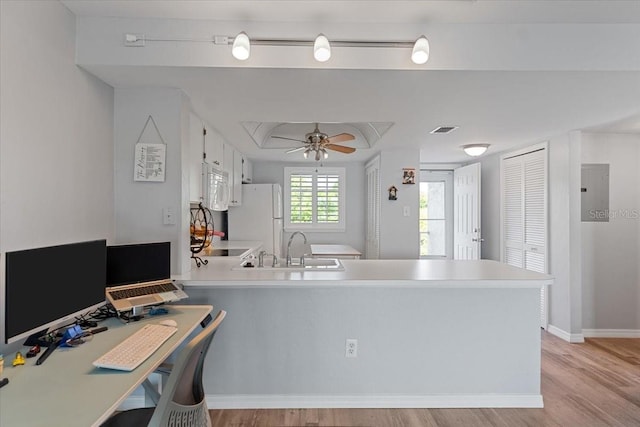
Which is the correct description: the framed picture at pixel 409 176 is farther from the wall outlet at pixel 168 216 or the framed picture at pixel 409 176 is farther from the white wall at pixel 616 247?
the wall outlet at pixel 168 216

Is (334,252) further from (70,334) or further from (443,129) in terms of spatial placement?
(70,334)

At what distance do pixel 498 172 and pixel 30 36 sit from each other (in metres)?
4.96

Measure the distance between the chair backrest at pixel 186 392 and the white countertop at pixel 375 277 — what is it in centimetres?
82

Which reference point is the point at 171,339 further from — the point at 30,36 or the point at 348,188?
the point at 348,188

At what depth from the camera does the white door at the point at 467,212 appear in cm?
501

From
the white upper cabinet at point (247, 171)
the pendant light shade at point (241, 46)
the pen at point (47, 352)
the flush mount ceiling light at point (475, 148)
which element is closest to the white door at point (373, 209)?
the flush mount ceiling light at point (475, 148)

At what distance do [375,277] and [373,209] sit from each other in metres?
2.82

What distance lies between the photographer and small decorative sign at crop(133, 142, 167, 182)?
2.38m

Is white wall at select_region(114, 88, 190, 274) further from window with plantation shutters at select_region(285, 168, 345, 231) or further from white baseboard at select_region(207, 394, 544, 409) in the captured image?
window with plantation shutters at select_region(285, 168, 345, 231)

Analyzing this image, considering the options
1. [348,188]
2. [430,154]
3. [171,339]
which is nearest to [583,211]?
[430,154]

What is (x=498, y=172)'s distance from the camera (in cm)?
496

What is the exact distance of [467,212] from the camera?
17.3 ft

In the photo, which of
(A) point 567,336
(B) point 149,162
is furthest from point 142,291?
(A) point 567,336

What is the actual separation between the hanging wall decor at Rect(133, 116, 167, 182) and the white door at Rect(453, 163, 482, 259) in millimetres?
4029
